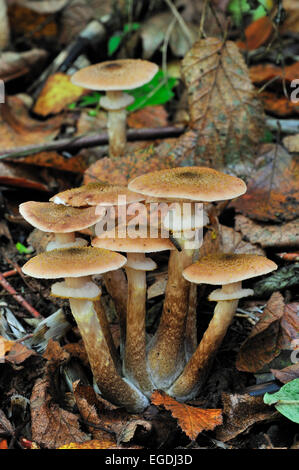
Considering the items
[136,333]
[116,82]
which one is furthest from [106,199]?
[116,82]

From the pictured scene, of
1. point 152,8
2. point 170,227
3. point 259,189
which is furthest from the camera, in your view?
point 152,8

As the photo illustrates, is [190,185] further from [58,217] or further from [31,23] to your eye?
[31,23]

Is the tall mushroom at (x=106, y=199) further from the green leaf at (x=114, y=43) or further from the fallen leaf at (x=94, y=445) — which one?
the green leaf at (x=114, y=43)

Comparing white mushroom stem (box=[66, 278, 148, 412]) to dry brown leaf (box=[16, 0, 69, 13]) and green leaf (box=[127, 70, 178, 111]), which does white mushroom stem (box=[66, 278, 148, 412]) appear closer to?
green leaf (box=[127, 70, 178, 111])

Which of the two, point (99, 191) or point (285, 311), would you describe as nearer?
point (99, 191)

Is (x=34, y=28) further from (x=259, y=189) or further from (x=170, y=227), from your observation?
(x=170, y=227)

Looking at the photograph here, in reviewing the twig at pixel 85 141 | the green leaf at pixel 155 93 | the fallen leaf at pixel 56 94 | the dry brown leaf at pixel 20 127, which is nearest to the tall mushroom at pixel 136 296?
the twig at pixel 85 141

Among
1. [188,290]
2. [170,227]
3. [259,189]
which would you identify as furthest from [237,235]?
[170,227]
